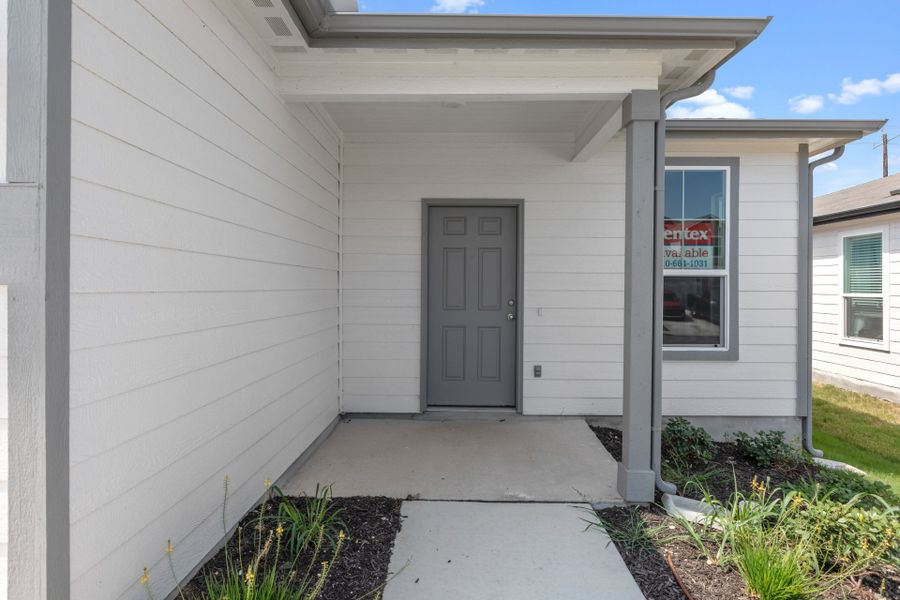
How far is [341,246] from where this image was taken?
490cm

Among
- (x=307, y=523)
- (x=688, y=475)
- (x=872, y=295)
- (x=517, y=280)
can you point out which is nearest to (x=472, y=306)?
(x=517, y=280)

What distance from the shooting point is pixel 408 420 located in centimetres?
484

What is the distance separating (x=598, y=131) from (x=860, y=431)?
444cm

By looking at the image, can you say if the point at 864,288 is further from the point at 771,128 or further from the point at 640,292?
the point at 640,292

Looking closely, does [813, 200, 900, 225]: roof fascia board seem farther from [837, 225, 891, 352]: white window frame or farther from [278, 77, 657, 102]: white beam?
[278, 77, 657, 102]: white beam

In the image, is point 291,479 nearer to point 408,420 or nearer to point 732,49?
point 408,420

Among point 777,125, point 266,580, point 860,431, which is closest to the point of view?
point 266,580

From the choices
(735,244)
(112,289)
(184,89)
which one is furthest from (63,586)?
(735,244)

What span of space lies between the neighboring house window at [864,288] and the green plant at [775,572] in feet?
20.5

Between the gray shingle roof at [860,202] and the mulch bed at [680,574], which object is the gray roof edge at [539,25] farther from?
the gray shingle roof at [860,202]

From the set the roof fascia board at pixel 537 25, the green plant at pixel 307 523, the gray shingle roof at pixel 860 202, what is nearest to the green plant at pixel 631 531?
the green plant at pixel 307 523

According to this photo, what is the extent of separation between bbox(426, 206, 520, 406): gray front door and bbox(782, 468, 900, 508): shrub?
246 cm

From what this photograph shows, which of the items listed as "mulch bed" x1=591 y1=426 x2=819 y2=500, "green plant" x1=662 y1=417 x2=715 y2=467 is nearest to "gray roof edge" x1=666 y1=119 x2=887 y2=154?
"green plant" x1=662 y1=417 x2=715 y2=467

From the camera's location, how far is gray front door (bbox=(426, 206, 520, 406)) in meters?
5.00
